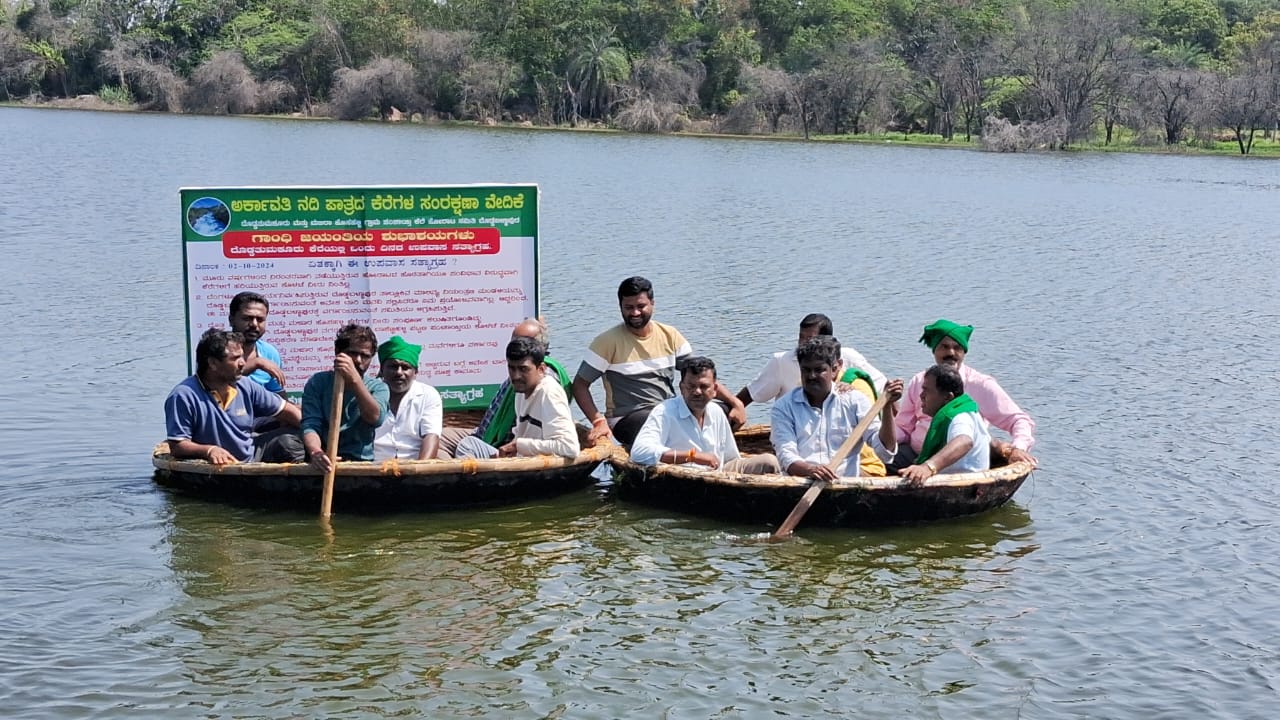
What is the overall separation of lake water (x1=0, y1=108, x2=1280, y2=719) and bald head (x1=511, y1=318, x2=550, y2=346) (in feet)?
3.51

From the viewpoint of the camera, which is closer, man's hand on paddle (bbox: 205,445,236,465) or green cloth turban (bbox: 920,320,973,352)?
man's hand on paddle (bbox: 205,445,236,465)

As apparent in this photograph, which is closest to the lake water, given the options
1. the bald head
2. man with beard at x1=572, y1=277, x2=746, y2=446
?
man with beard at x1=572, y1=277, x2=746, y2=446

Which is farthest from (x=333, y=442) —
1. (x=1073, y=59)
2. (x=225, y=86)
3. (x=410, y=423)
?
(x=225, y=86)

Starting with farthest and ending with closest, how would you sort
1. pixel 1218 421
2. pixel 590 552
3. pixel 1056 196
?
pixel 1056 196, pixel 1218 421, pixel 590 552

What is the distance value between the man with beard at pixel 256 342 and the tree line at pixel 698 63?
171 feet

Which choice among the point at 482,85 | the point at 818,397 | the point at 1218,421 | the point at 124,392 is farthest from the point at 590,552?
the point at 482,85

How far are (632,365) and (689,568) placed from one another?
1.68 m

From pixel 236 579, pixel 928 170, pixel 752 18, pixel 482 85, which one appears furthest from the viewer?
pixel 752 18

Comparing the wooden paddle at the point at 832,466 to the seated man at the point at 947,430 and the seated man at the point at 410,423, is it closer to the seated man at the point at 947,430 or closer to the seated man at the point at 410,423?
the seated man at the point at 947,430

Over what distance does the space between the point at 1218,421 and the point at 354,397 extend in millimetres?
7766

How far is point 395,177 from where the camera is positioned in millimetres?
36875

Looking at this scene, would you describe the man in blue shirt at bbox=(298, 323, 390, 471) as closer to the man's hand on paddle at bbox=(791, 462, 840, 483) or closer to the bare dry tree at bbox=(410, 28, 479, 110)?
the man's hand on paddle at bbox=(791, 462, 840, 483)

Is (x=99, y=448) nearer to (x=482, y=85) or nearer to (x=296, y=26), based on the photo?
(x=482, y=85)

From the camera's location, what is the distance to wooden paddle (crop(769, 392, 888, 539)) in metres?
8.68
